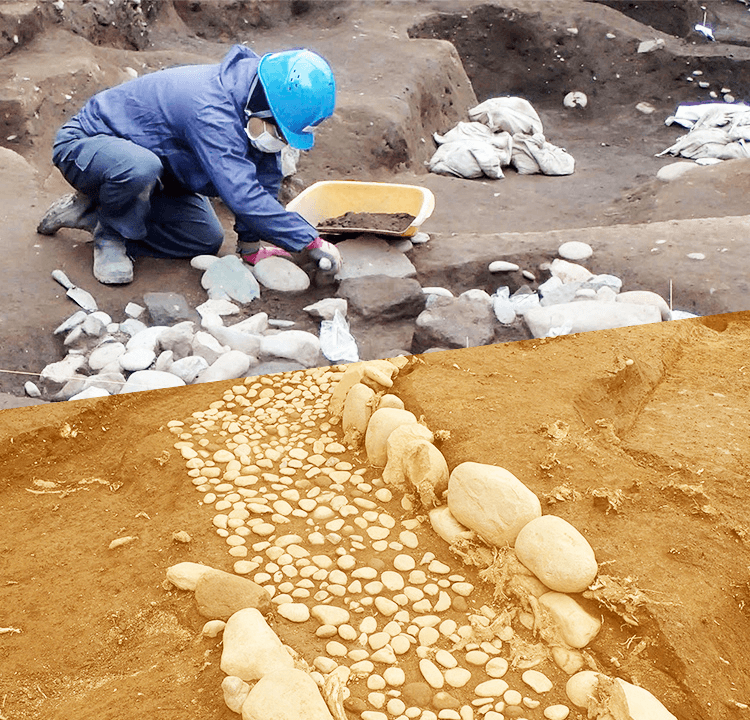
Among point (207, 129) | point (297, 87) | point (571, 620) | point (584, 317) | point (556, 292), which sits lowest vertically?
point (556, 292)

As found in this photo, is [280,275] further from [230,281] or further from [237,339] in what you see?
[237,339]

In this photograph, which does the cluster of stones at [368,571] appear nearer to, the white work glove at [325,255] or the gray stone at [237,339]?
the gray stone at [237,339]

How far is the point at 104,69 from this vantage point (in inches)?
145

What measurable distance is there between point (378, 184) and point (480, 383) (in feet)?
5.16

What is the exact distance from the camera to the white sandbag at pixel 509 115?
3869 millimetres

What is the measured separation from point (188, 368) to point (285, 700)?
139 centimetres

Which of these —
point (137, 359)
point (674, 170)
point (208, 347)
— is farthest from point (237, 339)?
point (674, 170)

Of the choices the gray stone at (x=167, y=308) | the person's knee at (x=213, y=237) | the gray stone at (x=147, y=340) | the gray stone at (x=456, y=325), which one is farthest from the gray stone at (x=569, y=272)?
the gray stone at (x=147, y=340)

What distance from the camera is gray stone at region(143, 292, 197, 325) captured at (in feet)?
9.52

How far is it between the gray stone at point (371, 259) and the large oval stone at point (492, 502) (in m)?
1.53

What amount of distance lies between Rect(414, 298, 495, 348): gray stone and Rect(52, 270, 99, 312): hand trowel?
118 cm

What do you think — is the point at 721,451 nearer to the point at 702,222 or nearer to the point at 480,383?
the point at 480,383

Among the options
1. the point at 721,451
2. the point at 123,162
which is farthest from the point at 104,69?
the point at 721,451

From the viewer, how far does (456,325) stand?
2.89 metres
